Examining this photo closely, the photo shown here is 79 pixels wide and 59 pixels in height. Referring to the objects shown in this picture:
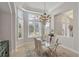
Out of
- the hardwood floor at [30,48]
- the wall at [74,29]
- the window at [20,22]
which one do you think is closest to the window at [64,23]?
the wall at [74,29]

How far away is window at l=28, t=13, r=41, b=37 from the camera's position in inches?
174

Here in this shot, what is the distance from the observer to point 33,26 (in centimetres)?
448

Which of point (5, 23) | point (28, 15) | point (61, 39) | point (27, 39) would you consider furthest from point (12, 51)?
point (61, 39)

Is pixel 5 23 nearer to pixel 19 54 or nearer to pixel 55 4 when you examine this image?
pixel 19 54

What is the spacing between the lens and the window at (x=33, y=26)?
174 inches

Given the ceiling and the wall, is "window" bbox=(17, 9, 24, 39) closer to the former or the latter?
the ceiling

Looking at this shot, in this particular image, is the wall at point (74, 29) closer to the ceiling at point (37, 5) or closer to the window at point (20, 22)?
the ceiling at point (37, 5)

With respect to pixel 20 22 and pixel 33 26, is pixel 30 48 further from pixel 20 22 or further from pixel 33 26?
pixel 20 22

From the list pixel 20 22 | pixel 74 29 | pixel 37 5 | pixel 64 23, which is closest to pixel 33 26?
pixel 20 22

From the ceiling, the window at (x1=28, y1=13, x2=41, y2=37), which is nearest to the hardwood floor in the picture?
the window at (x1=28, y1=13, x2=41, y2=37)

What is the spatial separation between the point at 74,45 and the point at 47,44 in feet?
2.57

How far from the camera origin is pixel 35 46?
445 centimetres

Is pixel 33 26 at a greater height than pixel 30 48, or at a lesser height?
greater

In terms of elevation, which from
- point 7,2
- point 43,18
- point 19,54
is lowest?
point 19,54
